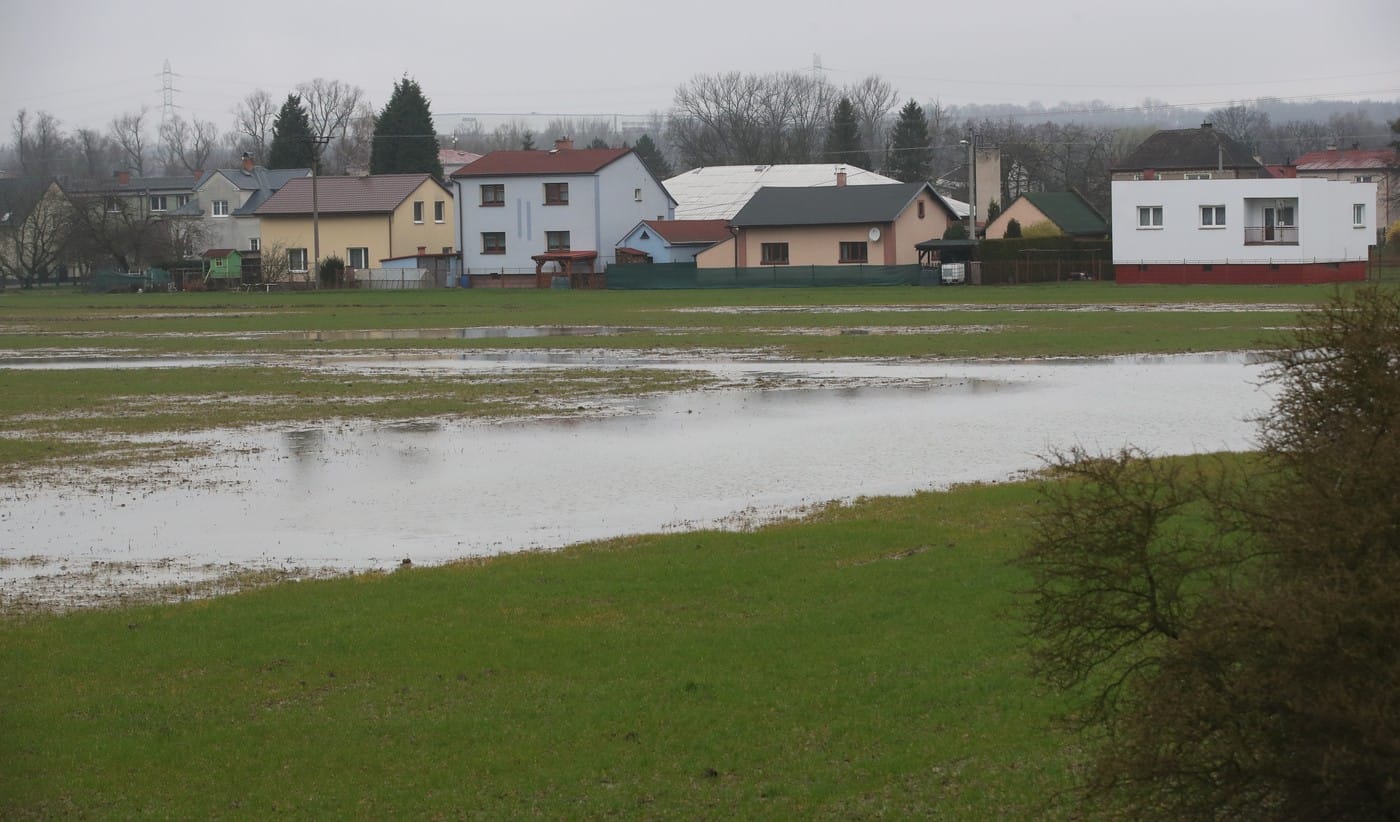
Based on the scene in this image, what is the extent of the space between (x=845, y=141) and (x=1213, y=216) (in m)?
73.4

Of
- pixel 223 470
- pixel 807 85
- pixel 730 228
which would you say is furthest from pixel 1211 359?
pixel 807 85

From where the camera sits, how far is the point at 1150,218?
78188 millimetres

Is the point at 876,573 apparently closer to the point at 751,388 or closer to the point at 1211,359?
the point at 751,388

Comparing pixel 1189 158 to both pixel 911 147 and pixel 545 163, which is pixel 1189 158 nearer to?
pixel 911 147

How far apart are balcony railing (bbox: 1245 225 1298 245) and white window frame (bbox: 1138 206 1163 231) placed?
436 centimetres

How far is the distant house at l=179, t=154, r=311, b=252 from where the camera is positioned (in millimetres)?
114875

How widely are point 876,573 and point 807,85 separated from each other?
170m

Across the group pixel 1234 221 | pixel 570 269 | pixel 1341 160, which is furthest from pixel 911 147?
pixel 1234 221

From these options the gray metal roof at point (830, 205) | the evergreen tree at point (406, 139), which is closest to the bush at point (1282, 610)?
the gray metal roof at point (830, 205)

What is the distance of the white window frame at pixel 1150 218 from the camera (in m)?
77.9

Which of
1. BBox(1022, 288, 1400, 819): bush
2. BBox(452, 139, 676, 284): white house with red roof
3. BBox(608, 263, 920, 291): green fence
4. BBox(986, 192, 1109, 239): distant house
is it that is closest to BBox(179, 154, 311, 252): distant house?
BBox(452, 139, 676, 284): white house with red roof

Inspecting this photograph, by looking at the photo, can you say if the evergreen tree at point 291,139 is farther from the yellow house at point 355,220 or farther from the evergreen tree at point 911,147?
the evergreen tree at point 911,147

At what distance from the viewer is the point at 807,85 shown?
177m

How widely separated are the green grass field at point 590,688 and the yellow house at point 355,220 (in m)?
89.8
